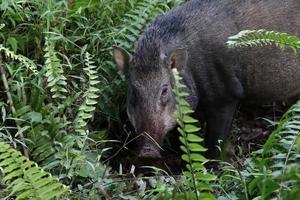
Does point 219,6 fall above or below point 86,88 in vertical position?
above

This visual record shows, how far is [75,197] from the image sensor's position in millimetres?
4723

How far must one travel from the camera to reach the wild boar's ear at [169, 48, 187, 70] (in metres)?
6.48

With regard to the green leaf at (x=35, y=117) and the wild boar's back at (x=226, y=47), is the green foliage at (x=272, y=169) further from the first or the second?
the wild boar's back at (x=226, y=47)

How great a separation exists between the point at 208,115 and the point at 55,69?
1765 millimetres

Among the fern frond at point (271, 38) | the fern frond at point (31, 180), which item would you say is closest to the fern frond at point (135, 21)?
the fern frond at point (271, 38)

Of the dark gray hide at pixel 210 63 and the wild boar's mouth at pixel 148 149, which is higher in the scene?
the dark gray hide at pixel 210 63

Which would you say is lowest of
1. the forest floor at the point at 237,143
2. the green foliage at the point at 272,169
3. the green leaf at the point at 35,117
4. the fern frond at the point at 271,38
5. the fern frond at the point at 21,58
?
the forest floor at the point at 237,143

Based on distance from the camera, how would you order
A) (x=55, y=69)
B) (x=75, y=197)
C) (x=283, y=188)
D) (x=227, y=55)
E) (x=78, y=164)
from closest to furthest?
(x=283, y=188), (x=75, y=197), (x=78, y=164), (x=55, y=69), (x=227, y=55)

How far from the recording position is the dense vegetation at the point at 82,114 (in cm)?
413

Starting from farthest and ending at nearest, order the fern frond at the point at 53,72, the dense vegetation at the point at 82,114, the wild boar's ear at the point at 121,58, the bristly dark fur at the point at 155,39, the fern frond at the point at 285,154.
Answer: the bristly dark fur at the point at 155,39 < the wild boar's ear at the point at 121,58 < the fern frond at the point at 53,72 < the dense vegetation at the point at 82,114 < the fern frond at the point at 285,154

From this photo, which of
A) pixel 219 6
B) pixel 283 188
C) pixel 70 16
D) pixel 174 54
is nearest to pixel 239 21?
pixel 219 6

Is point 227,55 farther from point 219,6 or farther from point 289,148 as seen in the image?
point 289,148

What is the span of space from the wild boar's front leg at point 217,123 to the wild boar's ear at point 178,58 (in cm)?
65

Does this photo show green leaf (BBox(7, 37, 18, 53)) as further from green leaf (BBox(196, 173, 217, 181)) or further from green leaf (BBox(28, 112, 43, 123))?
green leaf (BBox(196, 173, 217, 181))
